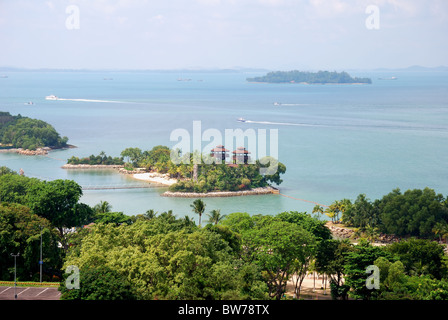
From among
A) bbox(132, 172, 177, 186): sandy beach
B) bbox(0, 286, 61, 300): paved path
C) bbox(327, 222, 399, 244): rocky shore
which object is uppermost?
bbox(0, 286, 61, 300): paved path

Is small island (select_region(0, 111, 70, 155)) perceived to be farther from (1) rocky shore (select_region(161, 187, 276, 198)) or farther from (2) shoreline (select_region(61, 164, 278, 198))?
(1) rocky shore (select_region(161, 187, 276, 198))

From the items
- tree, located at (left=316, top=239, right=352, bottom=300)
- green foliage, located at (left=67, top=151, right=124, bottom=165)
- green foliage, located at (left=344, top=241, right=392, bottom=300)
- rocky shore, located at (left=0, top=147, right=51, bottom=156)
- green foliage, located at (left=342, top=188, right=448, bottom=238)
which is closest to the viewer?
green foliage, located at (left=344, top=241, right=392, bottom=300)

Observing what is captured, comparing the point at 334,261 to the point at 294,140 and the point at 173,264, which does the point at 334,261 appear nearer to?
the point at 173,264

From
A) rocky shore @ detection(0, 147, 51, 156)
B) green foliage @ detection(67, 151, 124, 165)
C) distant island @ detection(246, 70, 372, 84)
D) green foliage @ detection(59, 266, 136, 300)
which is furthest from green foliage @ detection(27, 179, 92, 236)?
distant island @ detection(246, 70, 372, 84)

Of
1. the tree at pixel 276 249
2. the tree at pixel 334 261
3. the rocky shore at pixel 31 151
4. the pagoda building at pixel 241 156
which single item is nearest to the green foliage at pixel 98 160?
the rocky shore at pixel 31 151

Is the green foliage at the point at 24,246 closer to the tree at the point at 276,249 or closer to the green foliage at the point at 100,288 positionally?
the green foliage at the point at 100,288

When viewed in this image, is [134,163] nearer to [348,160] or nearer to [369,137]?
[348,160]

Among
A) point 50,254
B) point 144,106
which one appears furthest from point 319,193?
point 144,106
